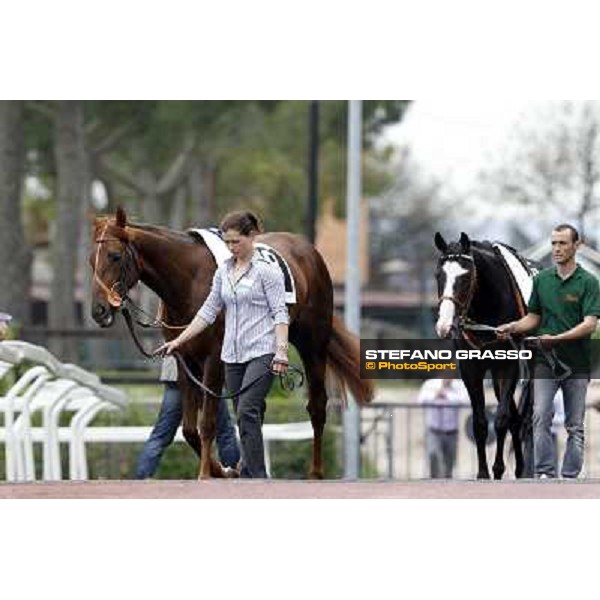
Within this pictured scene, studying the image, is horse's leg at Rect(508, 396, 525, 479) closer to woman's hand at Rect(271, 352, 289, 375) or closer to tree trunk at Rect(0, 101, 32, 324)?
woman's hand at Rect(271, 352, 289, 375)

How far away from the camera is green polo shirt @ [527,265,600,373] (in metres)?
14.2

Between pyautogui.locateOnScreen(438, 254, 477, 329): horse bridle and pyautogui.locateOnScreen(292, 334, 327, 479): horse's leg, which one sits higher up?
pyautogui.locateOnScreen(438, 254, 477, 329): horse bridle

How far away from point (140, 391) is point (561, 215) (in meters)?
11.8

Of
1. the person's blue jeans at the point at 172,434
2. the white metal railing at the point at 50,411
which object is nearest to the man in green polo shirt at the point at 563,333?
the person's blue jeans at the point at 172,434

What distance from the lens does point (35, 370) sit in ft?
51.3

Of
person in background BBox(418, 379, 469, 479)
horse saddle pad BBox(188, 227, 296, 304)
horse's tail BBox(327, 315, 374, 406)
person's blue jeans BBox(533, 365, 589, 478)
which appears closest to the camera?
horse saddle pad BBox(188, 227, 296, 304)

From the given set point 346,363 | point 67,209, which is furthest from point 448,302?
point 67,209

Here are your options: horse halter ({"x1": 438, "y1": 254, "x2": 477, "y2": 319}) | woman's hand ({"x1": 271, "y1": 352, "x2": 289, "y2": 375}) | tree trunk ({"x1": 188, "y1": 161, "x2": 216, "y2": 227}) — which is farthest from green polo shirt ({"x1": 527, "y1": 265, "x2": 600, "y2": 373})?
tree trunk ({"x1": 188, "y1": 161, "x2": 216, "y2": 227})

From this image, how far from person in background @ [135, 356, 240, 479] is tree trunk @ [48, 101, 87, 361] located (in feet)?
59.9

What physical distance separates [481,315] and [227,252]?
1.91 metres

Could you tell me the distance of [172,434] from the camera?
15.7 m

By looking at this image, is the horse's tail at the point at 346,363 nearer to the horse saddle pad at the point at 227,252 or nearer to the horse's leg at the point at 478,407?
the horse's leg at the point at 478,407
